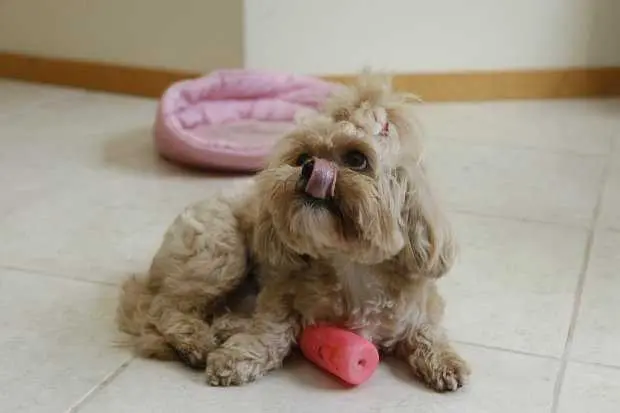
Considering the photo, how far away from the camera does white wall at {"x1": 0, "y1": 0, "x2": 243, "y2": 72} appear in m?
3.22

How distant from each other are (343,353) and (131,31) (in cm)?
214

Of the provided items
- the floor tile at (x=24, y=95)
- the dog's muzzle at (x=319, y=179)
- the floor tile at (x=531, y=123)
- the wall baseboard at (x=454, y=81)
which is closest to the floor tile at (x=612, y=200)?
the floor tile at (x=531, y=123)

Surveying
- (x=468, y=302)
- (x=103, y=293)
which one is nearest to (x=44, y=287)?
(x=103, y=293)

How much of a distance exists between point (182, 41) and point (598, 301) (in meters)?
1.87

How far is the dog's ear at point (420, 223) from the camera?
1466 mm

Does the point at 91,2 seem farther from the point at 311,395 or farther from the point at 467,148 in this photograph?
the point at 311,395

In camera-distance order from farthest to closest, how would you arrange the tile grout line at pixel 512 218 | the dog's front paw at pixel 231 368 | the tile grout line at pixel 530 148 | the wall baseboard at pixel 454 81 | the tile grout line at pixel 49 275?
the wall baseboard at pixel 454 81, the tile grout line at pixel 530 148, the tile grout line at pixel 512 218, the tile grout line at pixel 49 275, the dog's front paw at pixel 231 368

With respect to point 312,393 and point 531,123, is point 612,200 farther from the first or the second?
point 312,393

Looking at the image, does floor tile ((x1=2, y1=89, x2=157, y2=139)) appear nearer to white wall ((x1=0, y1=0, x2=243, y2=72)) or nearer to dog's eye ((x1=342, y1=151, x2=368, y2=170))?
white wall ((x1=0, y1=0, x2=243, y2=72))

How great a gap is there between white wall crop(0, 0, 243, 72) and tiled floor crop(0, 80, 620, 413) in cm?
20

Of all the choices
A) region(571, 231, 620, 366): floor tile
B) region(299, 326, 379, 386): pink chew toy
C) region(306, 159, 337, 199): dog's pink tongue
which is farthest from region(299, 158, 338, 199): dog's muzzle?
region(571, 231, 620, 366): floor tile

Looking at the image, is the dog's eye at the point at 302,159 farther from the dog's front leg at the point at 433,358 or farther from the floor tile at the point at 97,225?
the floor tile at the point at 97,225

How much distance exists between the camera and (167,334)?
1.60 metres

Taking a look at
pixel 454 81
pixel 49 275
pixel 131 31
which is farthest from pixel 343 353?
pixel 131 31
